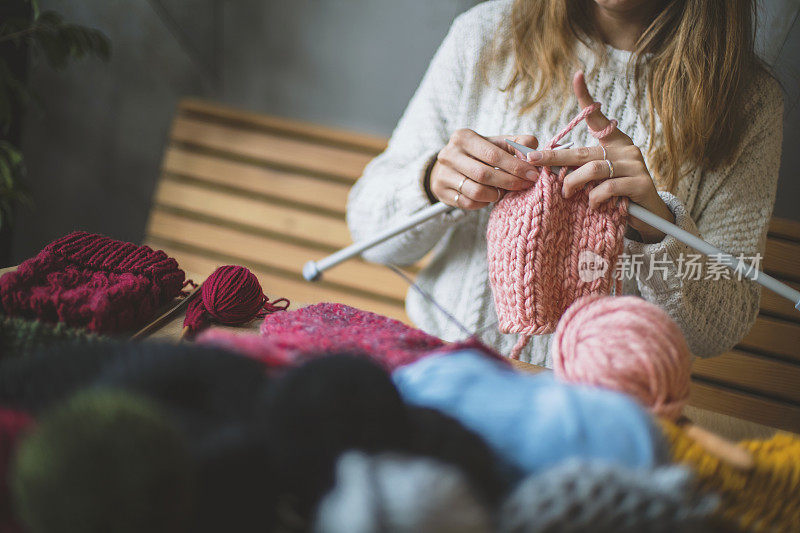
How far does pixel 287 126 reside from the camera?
1.64 m

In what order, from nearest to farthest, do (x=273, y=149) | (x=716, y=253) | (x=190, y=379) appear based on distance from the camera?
(x=190, y=379) < (x=716, y=253) < (x=273, y=149)

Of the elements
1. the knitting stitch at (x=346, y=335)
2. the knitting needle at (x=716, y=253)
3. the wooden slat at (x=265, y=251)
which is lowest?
the wooden slat at (x=265, y=251)

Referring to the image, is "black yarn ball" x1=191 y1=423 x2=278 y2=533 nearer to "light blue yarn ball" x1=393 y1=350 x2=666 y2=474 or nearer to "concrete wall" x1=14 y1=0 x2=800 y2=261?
"light blue yarn ball" x1=393 y1=350 x2=666 y2=474

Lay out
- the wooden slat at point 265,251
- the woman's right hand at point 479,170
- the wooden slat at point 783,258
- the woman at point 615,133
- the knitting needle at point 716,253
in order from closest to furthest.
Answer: the knitting needle at point 716,253
the woman's right hand at point 479,170
the woman at point 615,133
the wooden slat at point 783,258
the wooden slat at point 265,251

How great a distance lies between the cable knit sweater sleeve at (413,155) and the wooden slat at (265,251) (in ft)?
1.50

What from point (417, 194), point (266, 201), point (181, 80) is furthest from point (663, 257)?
point (181, 80)

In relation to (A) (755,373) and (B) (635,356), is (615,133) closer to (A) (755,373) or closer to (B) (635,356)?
(B) (635,356)

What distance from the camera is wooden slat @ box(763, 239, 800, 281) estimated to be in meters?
1.25

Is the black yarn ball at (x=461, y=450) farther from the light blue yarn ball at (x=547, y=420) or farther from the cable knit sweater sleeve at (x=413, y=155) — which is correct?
the cable knit sweater sleeve at (x=413, y=155)

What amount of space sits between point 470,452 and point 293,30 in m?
1.58

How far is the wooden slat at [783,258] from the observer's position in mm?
1253

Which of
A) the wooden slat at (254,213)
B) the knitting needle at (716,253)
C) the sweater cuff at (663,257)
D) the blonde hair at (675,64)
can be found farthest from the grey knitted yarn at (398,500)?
the wooden slat at (254,213)

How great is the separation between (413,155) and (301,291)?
0.73m

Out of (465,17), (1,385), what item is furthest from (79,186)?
(1,385)
